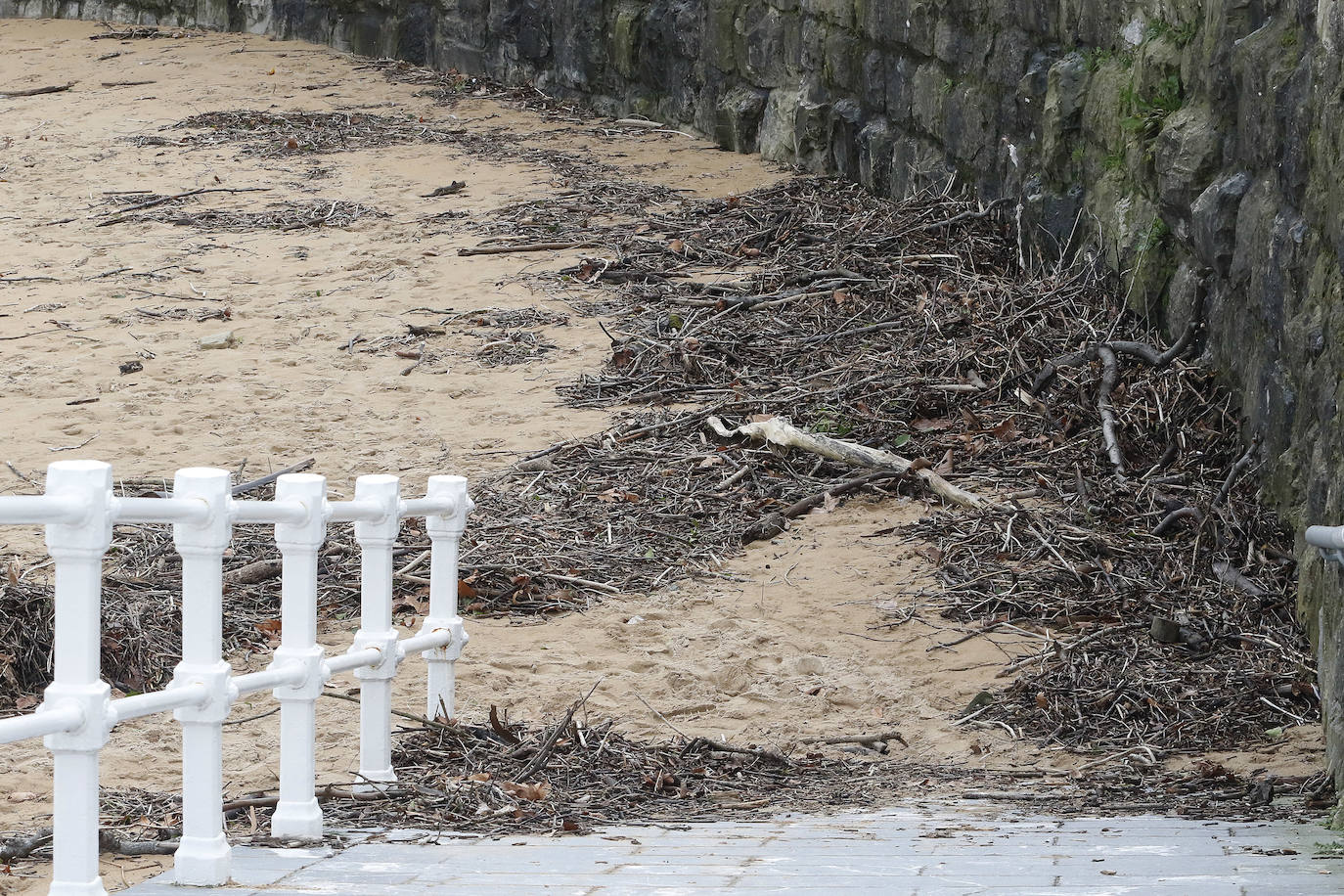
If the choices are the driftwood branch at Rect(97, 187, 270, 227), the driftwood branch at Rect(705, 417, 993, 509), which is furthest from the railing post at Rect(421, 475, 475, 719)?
the driftwood branch at Rect(97, 187, 270, 227)

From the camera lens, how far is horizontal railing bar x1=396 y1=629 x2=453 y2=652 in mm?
4291

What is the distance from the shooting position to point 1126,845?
124 inches

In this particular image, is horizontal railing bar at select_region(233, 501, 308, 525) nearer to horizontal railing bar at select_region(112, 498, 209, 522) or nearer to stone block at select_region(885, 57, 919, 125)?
horizontal railing bar at select_region(112, 498, 209, 522)

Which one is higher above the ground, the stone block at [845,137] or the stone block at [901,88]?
the stone block at [901,88]

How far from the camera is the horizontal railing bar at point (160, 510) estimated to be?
2.85 meters

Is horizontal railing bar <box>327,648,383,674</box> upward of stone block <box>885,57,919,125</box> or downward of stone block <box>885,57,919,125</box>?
downward

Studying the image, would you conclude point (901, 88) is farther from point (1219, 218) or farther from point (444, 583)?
point (444, 583)

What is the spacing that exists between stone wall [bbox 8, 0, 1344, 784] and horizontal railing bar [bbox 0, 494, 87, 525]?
9.92 feet

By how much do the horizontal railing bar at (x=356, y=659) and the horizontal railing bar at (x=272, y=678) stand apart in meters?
0.25

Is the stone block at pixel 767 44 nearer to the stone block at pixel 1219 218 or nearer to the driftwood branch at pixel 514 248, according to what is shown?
the driftwood branch at pixel 514 248

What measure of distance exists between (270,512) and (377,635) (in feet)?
2.59

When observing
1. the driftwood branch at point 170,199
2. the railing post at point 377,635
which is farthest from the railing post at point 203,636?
the driftwood branch at point 170,199

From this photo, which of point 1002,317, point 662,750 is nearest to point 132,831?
point 662,750

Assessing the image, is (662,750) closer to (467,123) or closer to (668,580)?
(668,580)
